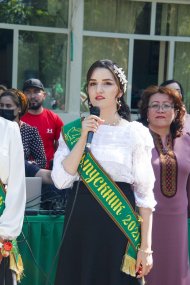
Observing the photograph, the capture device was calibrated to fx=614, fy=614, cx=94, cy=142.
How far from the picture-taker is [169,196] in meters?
3.88

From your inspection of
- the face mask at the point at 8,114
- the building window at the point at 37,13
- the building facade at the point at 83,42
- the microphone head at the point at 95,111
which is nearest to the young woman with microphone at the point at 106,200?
the microphone head at the point at 95,111

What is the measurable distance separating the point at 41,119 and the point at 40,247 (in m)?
2.43

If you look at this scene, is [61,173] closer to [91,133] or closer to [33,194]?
[91,133]

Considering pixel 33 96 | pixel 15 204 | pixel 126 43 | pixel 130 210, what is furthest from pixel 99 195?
pixel 126 43

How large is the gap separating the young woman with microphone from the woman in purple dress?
2.43 feet

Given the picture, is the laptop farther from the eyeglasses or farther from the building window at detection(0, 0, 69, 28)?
the building window at detection(0, 0, 69, 28)

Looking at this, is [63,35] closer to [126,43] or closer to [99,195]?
[126,43]

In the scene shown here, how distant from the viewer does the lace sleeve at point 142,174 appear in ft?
10.1

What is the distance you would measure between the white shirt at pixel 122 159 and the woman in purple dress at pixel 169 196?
29.6 inches

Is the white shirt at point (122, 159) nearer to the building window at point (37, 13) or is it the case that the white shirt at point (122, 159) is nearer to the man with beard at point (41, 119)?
the man with beard at point (41, 119)

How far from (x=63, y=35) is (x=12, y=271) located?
6.87m

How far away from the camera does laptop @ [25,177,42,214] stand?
3962mm

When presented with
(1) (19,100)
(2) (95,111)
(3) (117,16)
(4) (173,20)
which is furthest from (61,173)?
(4) (173,20)

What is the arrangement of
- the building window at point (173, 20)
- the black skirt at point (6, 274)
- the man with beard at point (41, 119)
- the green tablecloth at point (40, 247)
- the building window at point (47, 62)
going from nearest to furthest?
the black skirt at point (6, 274), the green tablecloth at point (40, 247), the man with beard at point (41, 119), the building window at point (47, 62), the building window at point (173, 20)
